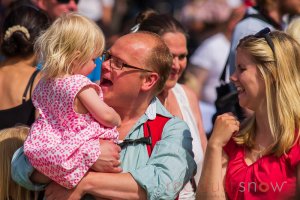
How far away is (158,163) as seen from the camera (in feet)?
15.5

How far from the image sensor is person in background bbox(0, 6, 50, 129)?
5.73 meters

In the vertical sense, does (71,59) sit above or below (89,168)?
above

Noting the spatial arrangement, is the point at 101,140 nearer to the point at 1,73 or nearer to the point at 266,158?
the point at 266,158

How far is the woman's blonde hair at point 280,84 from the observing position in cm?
464

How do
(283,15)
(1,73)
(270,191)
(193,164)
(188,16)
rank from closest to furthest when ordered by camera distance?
(270,191) → (193,164) → (1,73) → (283,15) → (188,16)

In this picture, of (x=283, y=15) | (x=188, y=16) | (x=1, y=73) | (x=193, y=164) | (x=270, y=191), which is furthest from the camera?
(x=188, y=16)

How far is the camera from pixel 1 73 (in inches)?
233

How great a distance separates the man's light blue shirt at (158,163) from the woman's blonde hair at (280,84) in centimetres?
34

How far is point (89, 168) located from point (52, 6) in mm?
3015

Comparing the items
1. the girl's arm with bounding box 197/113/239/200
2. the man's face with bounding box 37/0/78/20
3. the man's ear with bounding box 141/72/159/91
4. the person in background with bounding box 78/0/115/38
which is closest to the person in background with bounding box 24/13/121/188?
the man's ear with bounding box 141/72/159/91

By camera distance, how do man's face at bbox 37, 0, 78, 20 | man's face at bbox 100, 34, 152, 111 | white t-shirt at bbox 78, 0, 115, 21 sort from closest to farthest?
1. man's face at bbox 100, 34, 152, 111
2. man's face at bbox 37, 0, 78, 20
3. white t-shirt at bbox 78, 0, 115, 21

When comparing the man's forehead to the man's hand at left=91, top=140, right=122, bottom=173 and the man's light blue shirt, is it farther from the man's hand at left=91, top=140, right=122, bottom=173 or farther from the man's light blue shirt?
Result: the man's hand at left=91, top=140, right=122, bottom=173

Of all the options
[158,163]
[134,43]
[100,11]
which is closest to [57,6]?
[134,43]

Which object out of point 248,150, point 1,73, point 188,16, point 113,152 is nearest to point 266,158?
point 248,150
